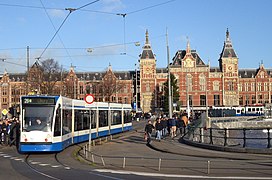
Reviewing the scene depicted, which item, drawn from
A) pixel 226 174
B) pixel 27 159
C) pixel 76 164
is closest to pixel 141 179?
pixel 226 174

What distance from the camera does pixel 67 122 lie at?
22.8m

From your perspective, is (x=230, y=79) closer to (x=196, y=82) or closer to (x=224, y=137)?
(x=196, y=82)

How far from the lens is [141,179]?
12.6 m

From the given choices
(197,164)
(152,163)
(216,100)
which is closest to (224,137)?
(197,164)

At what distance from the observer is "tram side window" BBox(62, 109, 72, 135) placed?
2191cm

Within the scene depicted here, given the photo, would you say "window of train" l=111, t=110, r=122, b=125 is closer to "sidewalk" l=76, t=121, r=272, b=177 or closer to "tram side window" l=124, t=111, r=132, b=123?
"tram side window" l=124, t=111, r=132, b=123

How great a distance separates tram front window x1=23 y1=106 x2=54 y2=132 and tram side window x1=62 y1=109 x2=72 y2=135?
4.86 ft

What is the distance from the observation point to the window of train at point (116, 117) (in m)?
35.8

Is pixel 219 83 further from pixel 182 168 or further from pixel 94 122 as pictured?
pixel 182 168

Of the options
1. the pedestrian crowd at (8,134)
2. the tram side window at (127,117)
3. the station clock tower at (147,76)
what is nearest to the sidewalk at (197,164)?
the pedestrian crowd at (8,134)

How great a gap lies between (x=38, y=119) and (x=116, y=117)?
17319mm

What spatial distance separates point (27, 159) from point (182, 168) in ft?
24.9

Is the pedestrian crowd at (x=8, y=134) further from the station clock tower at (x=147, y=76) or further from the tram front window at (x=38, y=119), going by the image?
the station clock tower at (x=147, y=76)

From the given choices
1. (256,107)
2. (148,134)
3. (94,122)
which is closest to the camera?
(148,134)
